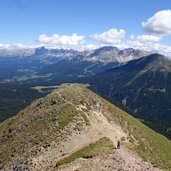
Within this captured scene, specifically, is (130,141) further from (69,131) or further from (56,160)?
(56,160)

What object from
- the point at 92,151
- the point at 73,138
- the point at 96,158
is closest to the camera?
the point at 96,158

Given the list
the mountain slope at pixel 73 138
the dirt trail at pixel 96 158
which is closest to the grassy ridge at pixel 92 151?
the mountain slope at pixel 73 138

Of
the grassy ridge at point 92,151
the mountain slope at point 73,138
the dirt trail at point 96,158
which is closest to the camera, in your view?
the dirt trail at point 96,158

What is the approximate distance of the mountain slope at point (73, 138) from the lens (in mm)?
69375

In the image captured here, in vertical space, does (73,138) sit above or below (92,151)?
below

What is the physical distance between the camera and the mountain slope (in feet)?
228

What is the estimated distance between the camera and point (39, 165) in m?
71.8

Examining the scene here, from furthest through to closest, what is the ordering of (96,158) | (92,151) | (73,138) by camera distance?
(73,138), (92,151), (96,158)

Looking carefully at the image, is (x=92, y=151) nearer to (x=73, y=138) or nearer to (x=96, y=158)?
(x=96, y=158)

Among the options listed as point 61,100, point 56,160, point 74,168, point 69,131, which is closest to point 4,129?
point 61,100

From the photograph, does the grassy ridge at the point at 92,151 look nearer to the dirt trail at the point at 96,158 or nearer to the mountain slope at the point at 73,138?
the mountain slope at the point at 73,138

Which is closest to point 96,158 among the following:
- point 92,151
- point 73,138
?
point 92,151

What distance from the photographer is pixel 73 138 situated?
80062 mm

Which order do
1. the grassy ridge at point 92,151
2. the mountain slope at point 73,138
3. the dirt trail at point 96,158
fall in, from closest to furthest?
1. the dirt trail at point 96,158
2. the mountain slope at point 73,138
3. the grassy ridge at point 92,151
